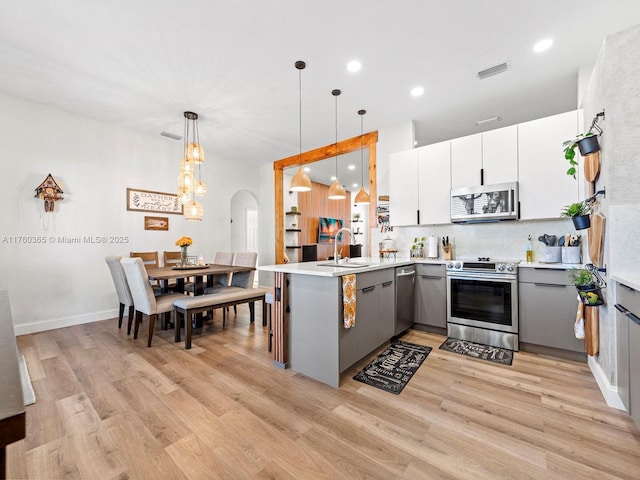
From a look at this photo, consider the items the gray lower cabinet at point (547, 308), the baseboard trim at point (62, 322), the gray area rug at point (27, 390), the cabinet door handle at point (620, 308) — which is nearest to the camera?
the cabinet door handle at point (620, 308)

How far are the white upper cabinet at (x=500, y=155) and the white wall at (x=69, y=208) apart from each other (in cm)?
487

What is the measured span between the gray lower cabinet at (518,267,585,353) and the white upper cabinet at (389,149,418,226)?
148 centimetres

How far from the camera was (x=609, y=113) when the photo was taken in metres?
1.87

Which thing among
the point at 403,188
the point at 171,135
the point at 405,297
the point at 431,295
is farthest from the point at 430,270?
the point at 171,135

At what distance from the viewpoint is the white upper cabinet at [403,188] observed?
3.80 meters

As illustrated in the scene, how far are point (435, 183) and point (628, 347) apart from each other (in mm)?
2452

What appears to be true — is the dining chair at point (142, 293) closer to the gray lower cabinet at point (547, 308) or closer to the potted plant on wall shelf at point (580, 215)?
the gray lower cabinet at point (547, 308)

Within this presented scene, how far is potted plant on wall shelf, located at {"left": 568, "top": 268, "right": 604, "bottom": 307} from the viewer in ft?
6.79

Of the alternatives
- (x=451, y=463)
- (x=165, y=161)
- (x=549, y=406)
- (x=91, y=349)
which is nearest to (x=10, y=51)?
(x=165, y=161)

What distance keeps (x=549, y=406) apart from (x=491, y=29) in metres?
2.98

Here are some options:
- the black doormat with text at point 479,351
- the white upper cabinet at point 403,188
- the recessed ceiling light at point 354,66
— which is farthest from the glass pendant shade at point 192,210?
the black doormat with text at point 479,351

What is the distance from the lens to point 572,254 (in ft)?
9.02

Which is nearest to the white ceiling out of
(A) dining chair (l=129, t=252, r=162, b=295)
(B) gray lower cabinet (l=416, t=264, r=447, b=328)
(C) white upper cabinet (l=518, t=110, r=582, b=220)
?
(C) white upper cabinet (l=518, t=110, r=582, b=220)

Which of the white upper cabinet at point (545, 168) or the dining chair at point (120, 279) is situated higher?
the white upper cabinet at point (545, 168)
